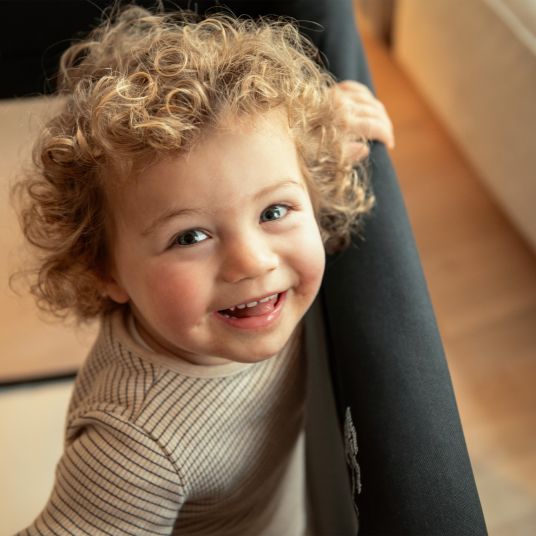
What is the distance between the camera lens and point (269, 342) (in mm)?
767

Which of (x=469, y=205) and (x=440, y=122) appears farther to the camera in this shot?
(x=440, y=122)

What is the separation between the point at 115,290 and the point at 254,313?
0.19 meters

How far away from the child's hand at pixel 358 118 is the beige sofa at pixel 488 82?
56 centimetres

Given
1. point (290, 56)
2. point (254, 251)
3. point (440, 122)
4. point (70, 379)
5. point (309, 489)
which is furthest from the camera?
point (440, 122)

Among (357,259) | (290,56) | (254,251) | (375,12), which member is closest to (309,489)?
(357,259)

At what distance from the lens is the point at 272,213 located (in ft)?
2.44

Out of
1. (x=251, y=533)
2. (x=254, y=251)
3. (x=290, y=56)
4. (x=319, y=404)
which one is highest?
(x=290, y=56)

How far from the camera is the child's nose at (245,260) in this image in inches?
27.7

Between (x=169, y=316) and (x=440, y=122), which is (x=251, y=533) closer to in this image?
(x=169, y=316)

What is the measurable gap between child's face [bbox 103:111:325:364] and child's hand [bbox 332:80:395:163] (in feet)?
0.55

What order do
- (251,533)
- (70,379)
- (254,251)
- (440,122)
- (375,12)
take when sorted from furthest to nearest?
(375,12), (440,122), (70,379), (251,533), (254,251)

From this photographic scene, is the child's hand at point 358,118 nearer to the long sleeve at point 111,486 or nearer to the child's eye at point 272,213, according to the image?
the child's eye at point 272,213

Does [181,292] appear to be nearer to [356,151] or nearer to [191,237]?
[191,237]

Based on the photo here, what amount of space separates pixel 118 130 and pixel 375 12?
5.72 ft
